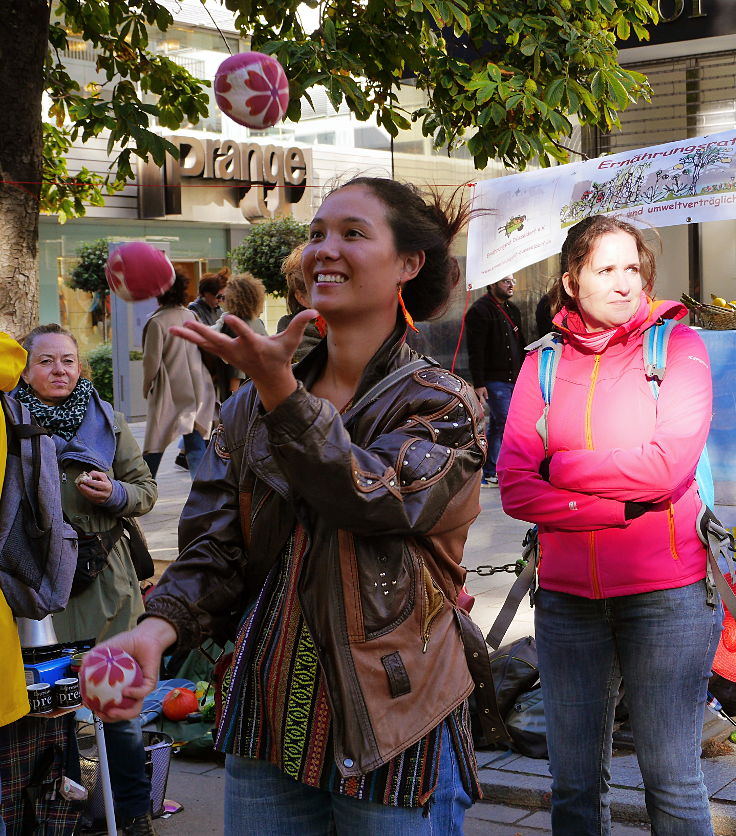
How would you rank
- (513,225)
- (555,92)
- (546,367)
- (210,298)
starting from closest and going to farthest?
(546,367), (513,225), (555,92), (210,298)

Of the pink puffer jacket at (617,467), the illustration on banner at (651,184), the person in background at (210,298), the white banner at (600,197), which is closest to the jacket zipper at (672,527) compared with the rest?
the pink puffer jacket at (617,467)

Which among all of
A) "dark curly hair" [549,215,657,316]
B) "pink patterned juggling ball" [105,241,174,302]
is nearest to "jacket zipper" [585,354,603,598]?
"dark curly hair" [549,215,657,316]

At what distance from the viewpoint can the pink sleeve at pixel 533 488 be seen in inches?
116

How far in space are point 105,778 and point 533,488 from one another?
6.31ft

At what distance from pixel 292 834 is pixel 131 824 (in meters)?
2.30

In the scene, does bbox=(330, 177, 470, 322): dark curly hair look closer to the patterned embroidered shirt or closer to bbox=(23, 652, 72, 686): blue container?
the patterned embroidered shirt

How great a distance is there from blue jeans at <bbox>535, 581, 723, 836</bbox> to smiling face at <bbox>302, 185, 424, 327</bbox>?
1235 millimetres

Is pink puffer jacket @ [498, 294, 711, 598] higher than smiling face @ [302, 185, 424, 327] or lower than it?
lower

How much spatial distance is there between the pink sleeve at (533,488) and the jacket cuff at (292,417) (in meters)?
1.37

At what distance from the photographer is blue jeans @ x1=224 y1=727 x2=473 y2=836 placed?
79.9 inches

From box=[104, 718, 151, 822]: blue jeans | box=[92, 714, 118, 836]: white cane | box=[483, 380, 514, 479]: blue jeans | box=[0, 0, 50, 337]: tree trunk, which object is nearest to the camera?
A: box=[92, 714, 118, 836]: white cane

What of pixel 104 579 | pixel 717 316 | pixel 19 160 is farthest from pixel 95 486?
pixel 717 316

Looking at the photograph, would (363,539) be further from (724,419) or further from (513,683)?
(724,419)

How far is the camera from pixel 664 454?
9.41 feet
